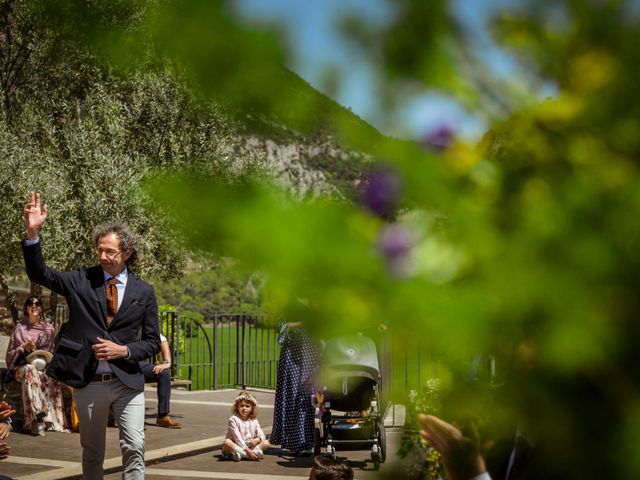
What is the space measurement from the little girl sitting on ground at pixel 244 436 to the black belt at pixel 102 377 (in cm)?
402

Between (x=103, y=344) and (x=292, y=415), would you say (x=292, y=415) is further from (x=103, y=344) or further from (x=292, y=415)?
(x=103, y=344)

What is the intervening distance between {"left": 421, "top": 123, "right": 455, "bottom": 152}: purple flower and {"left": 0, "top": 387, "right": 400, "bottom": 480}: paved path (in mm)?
6272

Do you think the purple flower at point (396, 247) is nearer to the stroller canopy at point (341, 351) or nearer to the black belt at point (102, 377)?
the stroller canopy at point (341, 351)

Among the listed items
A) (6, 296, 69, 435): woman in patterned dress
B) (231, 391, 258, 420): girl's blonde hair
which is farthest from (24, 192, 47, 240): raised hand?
(6, 296, 69, 435): woman in patterned dress

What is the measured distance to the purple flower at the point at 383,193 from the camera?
74cm

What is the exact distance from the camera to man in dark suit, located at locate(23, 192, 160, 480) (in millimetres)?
5379

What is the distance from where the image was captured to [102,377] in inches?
214

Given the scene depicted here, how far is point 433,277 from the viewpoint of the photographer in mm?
671

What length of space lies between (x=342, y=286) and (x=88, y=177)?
14371mm

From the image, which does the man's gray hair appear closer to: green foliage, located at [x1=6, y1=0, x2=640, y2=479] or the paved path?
the paved path

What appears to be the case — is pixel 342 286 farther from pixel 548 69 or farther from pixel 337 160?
pixel 548 69

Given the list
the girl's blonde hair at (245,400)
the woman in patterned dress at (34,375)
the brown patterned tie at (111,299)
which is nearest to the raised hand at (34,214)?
the brown patterned tie at (111,299)

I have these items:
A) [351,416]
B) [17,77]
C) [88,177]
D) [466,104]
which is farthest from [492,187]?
[17,77]

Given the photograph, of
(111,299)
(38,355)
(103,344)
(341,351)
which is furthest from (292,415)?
(341,351)
